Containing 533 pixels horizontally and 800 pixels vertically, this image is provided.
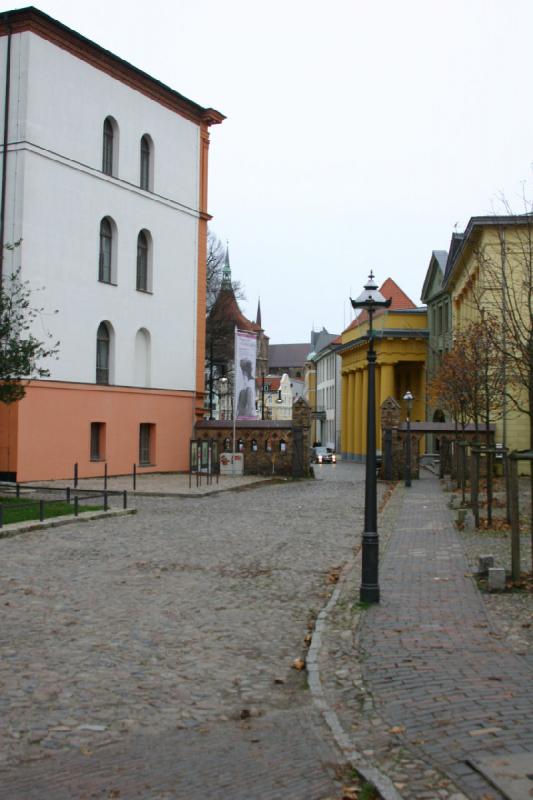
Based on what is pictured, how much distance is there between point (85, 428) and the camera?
3353cm

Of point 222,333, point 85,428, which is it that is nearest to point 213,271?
point 222,333

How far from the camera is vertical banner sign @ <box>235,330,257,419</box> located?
35781 mm

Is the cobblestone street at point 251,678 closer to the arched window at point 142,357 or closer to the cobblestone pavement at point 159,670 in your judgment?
the cobblestone pavement at point 159,670

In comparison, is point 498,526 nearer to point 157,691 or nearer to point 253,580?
point 253,580

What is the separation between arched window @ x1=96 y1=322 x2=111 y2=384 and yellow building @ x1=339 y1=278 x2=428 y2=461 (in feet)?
82.7

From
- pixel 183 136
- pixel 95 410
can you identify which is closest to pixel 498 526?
pixel 95 410

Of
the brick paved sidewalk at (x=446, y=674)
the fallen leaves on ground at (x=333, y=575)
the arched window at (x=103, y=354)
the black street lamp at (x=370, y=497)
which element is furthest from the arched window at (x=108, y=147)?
the brick paved sidewalk at (x=446, y=674)

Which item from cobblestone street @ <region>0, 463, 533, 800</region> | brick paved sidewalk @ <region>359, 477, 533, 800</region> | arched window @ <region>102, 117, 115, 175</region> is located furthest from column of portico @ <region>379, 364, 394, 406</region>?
brick paved sidewalk @ <region>359, 477, 533, 800</region>

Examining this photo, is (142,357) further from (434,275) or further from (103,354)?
(434,275)

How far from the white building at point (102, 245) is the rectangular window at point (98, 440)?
5 cm

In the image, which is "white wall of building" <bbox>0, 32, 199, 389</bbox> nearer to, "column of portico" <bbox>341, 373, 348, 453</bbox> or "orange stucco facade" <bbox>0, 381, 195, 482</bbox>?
"orange stucco facade" <bbox>0, 381, 195, 482</bbox>

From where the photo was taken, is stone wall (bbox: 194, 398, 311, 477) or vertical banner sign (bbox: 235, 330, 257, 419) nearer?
vertical banner sign (bbox: 235, 330, 257, 419)

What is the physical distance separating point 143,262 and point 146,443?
774 cm

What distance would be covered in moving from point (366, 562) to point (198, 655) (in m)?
2.77
